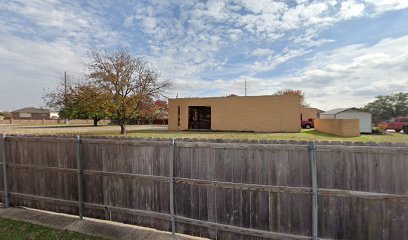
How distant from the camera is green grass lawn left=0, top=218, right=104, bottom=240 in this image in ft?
13.0

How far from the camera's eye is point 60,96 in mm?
26781

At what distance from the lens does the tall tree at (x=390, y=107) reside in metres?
51.8

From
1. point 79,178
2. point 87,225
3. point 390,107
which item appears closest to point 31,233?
point 87,225

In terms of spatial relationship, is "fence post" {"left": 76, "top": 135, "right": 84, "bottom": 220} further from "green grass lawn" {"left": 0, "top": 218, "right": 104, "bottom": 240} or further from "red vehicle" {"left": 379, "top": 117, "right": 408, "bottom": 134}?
"red vehicle" {"left": 379, "top": 117, "right": 408, "bottom": 134}

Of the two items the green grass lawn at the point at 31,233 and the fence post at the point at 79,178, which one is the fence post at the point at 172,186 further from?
the fence post at the point at 79,178

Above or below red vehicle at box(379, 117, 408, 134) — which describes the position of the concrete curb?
below

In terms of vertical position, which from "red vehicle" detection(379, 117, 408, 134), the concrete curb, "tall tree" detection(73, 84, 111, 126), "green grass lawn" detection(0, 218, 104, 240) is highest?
"tall tree" detection(73, 84, 111, 126)

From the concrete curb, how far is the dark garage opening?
24.1m

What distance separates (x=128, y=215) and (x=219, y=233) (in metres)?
1.65

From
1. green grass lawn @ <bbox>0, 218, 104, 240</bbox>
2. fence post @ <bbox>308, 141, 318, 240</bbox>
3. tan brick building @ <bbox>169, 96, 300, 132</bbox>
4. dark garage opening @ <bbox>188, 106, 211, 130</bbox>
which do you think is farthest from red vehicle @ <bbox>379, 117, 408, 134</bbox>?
green grass lawn @ <bbox>0, 218, 104, 240</bbox>

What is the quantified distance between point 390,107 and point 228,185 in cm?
6471

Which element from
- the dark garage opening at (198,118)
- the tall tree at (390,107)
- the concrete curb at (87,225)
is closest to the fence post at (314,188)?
the concrete curb at (87,225)

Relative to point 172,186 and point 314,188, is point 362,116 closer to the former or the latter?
point 314,188

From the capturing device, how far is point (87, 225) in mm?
4266
